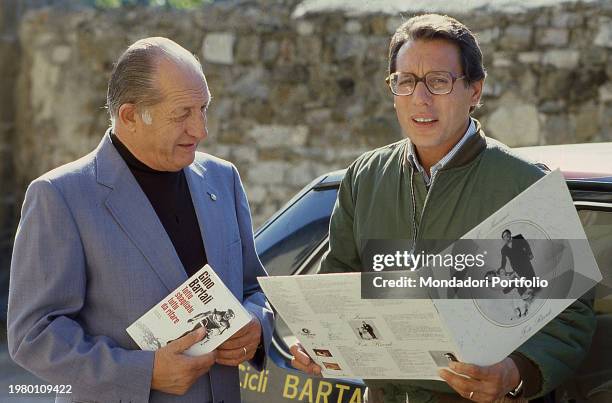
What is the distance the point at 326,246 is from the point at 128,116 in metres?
0.91

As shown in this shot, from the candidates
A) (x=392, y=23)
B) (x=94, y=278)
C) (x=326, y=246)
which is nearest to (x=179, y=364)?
(x=94, y=278)

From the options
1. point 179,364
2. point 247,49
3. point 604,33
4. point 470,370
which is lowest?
point 179,364

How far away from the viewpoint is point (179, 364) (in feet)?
9.02

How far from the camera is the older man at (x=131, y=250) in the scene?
2766 millimetres

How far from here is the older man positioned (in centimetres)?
277

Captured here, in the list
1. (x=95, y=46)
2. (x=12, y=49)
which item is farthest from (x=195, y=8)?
(x=12, y=49)

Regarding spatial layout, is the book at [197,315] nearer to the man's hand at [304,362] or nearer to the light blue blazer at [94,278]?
the light blue blazer at [94,278]

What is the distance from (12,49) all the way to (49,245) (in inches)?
289

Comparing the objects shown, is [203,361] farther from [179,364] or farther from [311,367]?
[311,367]

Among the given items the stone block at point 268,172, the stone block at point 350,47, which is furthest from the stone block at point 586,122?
the stone block at point 268,172

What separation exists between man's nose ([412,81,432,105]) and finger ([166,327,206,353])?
34.9 inches

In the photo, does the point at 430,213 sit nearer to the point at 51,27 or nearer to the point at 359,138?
the point at 359,138

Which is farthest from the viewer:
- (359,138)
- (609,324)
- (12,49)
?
(12,49)

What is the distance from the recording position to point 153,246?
2898 millimetres
